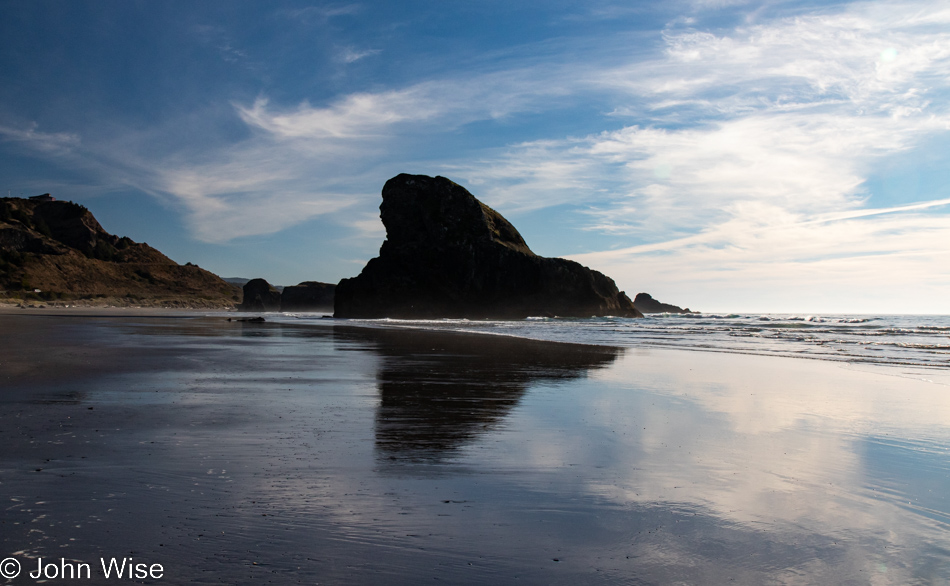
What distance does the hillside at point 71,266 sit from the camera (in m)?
129

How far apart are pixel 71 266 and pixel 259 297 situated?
53.4 meters

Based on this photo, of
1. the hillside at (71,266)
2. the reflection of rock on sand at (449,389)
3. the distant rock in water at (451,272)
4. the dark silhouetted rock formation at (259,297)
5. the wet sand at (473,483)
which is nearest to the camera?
the wet sand at (473,483)

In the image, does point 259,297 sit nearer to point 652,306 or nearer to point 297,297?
point 297,297

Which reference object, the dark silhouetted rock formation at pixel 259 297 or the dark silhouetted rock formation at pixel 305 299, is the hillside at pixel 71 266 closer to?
the dark silhouetted rock formation at pixel 259 297

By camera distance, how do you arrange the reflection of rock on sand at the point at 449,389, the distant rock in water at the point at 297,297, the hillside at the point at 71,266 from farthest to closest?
the distant rock in water at the point at 297,297, the hillside at the point at 71,266, the reflection of rock on sand at the point at 449,389

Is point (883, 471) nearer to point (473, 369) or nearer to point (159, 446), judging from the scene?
point (159, 446)

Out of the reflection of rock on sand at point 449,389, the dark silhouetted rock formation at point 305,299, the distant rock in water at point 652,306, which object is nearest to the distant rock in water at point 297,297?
the dark silhouetted rock formation at point 305,299

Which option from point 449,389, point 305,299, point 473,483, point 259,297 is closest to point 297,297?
point 305,299

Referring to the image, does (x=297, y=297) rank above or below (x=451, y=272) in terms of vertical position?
below

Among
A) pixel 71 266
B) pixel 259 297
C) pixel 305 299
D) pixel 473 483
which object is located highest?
pixel 71 266

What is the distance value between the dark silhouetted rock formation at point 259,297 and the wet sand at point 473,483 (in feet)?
599

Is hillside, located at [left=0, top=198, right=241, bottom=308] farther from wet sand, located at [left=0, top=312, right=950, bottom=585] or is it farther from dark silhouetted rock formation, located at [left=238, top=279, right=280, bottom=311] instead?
wet sand, located at [left=0, top=312, right=950, bottom=585]

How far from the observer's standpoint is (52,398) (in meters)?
8.52

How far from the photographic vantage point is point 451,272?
10331 cm
